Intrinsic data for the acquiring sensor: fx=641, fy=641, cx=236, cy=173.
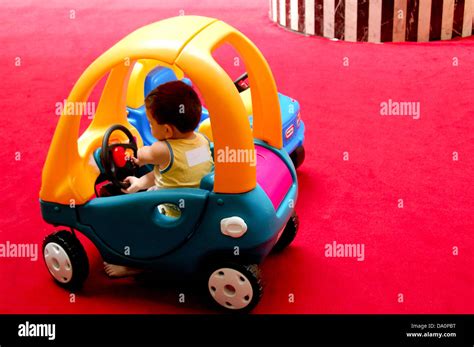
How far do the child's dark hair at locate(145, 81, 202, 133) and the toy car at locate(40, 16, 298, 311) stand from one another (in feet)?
0.34

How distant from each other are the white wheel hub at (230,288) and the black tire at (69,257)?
39cm

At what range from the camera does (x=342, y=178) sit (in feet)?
8.31

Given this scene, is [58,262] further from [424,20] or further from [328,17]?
[424,20]

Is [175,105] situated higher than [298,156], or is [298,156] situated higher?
[175,105]

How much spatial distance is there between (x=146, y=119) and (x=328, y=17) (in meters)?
2.33

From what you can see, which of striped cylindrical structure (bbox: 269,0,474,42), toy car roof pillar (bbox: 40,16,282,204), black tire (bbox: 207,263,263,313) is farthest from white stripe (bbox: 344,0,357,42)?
black tire (bbox: 207,263,263,313)

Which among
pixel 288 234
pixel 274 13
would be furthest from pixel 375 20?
pixel 288 234

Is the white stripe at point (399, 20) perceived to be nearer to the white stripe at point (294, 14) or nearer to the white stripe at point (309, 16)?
the white stripe at point (309, 16)

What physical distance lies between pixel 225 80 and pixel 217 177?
25 centimetres

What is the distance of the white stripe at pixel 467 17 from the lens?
4.21 metres

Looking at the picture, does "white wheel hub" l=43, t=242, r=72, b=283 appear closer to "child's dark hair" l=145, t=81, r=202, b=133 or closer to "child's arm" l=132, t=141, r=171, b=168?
"child's arm" l=132, t=141, r=171, b=168

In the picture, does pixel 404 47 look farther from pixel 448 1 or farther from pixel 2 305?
pixel 2 305

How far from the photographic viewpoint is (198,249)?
1750mm

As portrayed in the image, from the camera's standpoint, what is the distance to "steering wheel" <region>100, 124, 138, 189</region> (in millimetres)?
1781
